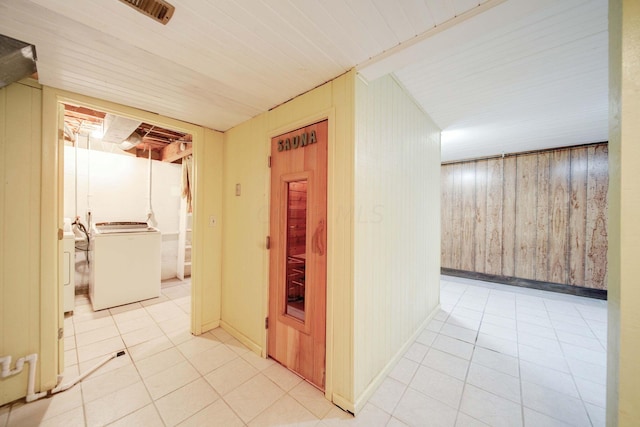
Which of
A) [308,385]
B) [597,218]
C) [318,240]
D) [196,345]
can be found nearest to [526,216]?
[597,218]

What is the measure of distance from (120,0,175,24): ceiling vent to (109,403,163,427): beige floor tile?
265 centimetres

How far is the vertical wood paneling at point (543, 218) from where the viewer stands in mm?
4535

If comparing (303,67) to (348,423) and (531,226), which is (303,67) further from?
(531,226)

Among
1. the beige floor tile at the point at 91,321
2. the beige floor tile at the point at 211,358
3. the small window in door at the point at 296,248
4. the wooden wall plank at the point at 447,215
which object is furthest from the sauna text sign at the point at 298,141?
the wooden wall plank at the point at 447,215

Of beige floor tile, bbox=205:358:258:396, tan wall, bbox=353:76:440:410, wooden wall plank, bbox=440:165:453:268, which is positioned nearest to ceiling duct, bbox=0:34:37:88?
tan wall, bbox=353:76:440:410

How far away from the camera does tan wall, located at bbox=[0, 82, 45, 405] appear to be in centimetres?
174

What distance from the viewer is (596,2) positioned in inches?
54.5

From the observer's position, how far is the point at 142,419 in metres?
1.65

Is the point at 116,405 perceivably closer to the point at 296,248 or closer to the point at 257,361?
the point at 257,361

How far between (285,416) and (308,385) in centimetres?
35

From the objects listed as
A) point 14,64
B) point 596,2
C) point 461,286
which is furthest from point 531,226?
point 14,64

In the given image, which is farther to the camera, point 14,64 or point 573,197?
point 573,197

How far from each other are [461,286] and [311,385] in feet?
13.9

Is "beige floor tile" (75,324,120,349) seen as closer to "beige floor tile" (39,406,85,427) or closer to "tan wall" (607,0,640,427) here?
"beige floor tile" (39,406,85,427)
